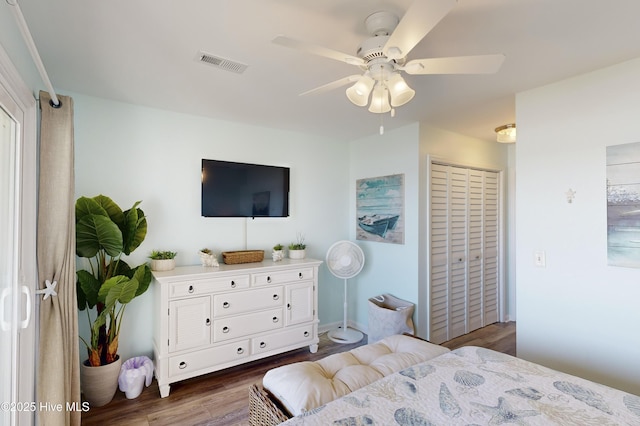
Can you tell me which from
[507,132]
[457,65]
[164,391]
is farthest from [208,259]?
[507,132]

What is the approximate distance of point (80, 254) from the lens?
2.19 m

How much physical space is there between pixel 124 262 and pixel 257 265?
1085 mm

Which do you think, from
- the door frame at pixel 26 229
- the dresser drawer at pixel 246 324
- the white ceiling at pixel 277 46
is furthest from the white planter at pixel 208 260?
the white ceiling at pixel 277 46

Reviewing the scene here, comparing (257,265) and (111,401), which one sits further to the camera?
(257,265)

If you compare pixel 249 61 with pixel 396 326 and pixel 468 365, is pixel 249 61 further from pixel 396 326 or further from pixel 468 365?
pixel 396 326

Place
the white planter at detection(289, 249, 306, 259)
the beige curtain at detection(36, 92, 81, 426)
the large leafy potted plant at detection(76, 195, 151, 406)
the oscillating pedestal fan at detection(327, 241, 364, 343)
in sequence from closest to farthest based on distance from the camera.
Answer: the beige curtain at detection(36, 92, 81, 426), the large leafy potted plant at detection(76, 195, 151, 406), the white planter at detection(289, 249, 306, 259), the oscillating pedestal fan at detection(327, 241, 364, 343)

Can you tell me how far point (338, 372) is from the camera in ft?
5.33

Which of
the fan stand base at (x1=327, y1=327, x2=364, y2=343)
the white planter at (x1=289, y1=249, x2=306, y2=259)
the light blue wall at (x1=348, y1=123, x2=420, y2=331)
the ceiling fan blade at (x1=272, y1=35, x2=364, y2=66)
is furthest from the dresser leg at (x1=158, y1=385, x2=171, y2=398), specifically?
the ceiling fan blade at (x1=272, y1=35, x2=364, y2=66)

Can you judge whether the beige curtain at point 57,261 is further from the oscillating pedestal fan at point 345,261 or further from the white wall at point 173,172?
the oscillating pedestal fan at point 345,261

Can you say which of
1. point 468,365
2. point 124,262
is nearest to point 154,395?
point 124,262

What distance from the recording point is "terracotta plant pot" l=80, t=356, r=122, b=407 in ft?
7.29

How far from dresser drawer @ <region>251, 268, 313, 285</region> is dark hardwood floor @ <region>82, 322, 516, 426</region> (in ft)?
2.53

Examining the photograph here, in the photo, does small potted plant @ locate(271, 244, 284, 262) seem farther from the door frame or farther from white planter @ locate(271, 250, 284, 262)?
the door frame

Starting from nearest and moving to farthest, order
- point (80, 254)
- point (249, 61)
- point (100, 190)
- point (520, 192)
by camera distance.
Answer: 1. point (249, 61)
2. point (80, 254)
3. point (520, 192)
4. point (100, 190)
